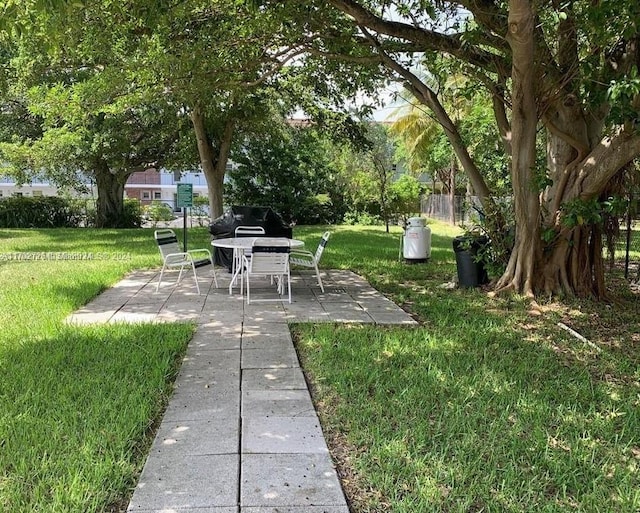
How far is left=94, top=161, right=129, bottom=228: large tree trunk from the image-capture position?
813 inches

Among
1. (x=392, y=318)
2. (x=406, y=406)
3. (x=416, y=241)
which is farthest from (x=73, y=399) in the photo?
(x=416, y=241)

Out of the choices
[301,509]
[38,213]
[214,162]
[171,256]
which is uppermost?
[214,162]

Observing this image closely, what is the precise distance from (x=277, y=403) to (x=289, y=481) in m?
0.97

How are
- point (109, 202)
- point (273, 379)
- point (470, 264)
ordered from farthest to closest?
point (109, 202) → point (470, 264) → point (273, 379)

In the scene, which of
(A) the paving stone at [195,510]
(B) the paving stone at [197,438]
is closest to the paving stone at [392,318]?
(B) the paving stone at [197,438]

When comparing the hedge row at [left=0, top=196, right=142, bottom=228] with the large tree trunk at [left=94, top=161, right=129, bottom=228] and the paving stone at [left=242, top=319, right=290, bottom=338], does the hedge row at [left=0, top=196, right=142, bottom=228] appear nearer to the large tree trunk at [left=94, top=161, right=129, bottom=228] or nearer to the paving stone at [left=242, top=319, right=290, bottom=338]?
the large tree trunk at [left=94, top=161, right=129, bottom=228]

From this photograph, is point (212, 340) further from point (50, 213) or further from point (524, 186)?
point (50, 213)

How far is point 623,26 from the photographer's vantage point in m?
4.89

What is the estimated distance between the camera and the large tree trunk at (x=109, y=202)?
20.7m

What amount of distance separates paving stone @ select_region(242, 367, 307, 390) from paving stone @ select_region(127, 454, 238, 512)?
1030 mm

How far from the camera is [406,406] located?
3.41 m

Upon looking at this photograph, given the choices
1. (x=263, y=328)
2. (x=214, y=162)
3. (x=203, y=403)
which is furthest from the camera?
(x=214, y=162)

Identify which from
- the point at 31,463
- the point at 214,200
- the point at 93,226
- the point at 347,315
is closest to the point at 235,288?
the point at 347,315

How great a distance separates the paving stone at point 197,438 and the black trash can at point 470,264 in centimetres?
545
